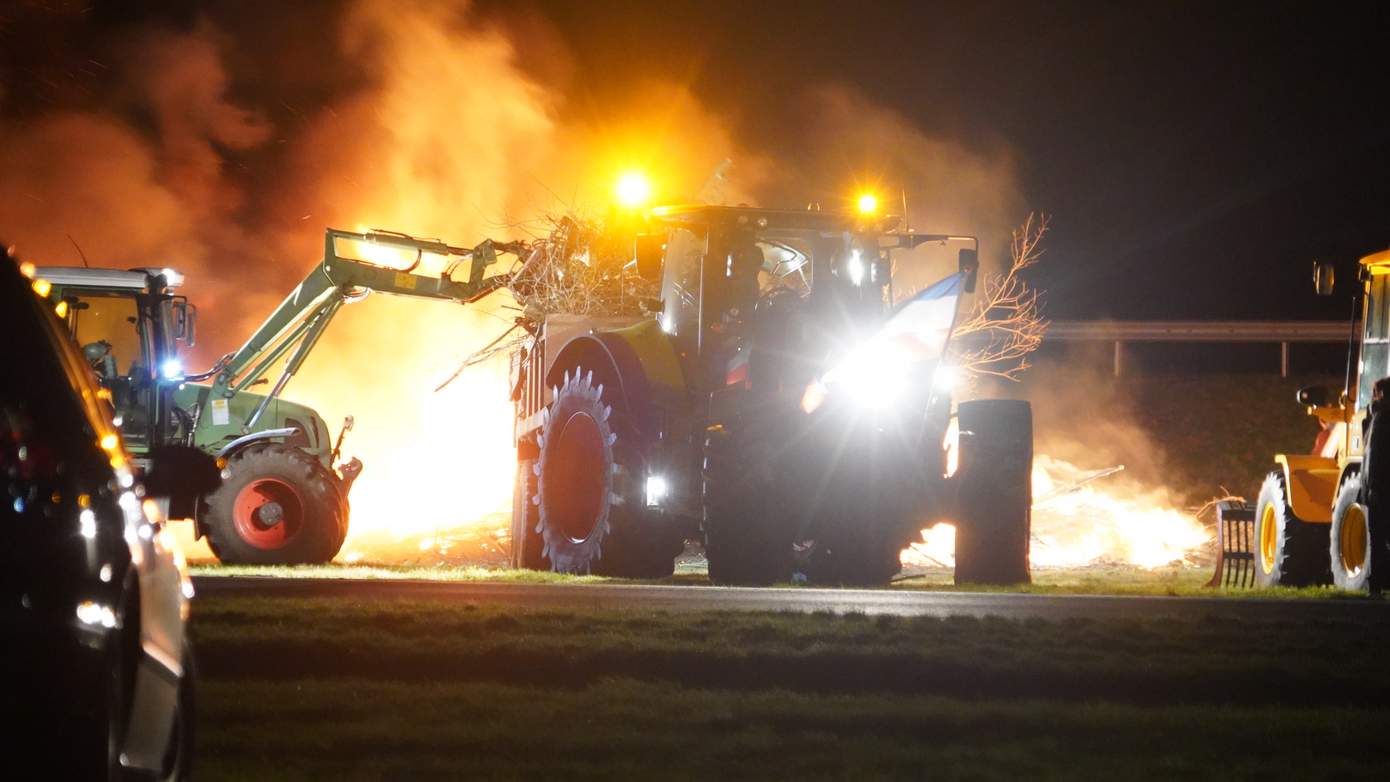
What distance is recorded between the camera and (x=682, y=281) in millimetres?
15578

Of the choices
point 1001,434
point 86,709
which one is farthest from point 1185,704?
point 1001,434

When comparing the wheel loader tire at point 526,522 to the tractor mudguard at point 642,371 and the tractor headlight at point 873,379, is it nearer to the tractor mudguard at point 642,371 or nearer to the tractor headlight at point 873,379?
the tractor mudguard at point 642,371

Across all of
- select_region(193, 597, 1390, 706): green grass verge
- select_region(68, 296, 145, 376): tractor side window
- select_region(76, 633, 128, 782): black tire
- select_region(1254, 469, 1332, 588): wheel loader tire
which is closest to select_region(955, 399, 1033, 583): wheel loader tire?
select_region(193, 597, 1390, 706): green grass verge

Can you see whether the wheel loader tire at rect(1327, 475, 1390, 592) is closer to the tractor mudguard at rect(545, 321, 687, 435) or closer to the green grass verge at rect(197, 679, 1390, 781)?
the tractor mudguard at rect(545, 321, 687, 435)

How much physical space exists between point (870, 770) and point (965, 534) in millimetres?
9480

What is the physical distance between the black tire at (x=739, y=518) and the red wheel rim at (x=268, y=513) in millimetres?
6902

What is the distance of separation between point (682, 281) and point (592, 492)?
2.23 m

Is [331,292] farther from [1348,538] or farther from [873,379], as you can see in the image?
[1348,538]

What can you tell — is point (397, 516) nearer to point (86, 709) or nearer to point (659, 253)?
point (659, 253)

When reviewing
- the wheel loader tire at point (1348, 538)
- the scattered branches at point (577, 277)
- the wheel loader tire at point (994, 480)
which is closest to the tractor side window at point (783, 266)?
the wheel loader tire at point (994, 480)

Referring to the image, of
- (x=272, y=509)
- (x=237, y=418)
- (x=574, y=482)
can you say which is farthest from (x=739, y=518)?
(x=237, y=418)

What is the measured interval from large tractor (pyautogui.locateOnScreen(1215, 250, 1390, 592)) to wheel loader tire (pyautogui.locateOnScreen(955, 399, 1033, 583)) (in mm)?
2911

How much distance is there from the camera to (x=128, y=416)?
18797 mm

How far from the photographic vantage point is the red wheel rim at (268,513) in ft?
65.8
